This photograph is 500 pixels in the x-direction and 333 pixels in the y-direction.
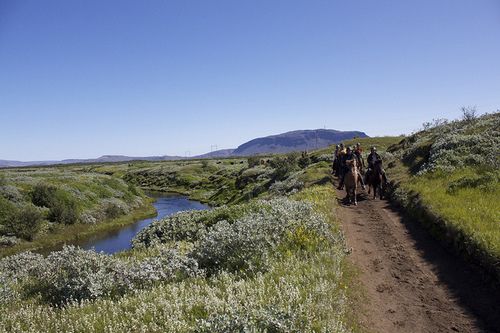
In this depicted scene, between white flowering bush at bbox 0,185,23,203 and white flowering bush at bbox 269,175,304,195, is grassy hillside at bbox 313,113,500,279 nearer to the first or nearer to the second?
white flowering bush at bbox 269,175,304,195

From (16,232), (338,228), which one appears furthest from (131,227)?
(338,228)

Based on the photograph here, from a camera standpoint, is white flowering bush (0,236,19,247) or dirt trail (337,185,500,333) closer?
dirt trail (337,185,500,333)

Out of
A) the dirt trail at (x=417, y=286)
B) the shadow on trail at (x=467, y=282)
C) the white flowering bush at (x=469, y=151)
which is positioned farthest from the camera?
the white flowering bush at (x=469, y=151)

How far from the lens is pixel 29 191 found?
6028 centimetres

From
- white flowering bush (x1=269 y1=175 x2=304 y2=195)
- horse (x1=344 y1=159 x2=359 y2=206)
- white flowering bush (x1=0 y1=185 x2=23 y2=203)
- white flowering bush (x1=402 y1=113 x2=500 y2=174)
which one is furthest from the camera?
white flowering bush (x1=0 y1=185 x2=23 y2=203)

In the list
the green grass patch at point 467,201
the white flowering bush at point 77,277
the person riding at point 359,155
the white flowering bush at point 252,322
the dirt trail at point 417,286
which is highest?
the person riding at point 359,155

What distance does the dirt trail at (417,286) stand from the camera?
8.01 metres

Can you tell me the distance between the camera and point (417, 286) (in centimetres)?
1001

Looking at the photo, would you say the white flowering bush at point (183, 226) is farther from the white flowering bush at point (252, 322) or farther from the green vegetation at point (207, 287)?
the white flowering bush at point (252, 322)

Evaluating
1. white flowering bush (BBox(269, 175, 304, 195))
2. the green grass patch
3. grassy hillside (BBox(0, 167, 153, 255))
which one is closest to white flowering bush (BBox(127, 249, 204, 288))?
the green grass patch

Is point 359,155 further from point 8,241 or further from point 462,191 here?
point 8,241

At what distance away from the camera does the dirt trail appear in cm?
801

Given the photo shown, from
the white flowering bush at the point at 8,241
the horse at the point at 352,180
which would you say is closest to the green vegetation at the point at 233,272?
the horse at the point at 352,180

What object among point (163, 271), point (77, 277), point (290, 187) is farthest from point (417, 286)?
point (290, 187)
